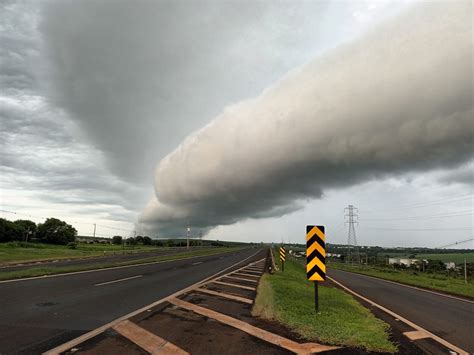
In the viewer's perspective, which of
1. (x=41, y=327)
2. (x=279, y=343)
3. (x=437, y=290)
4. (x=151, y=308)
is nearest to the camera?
(x=279, y=343)

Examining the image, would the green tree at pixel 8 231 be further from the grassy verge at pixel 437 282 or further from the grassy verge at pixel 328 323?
the grassy verge at pixel 328 323

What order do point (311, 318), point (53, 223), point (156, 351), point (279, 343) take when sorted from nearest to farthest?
1. point (156, 351)
2. point (279, 343)
3. point (311, 318)
4. point (53, 223)

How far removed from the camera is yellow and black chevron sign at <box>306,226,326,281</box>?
9.74 m

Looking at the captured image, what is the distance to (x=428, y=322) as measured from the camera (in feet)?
32.5

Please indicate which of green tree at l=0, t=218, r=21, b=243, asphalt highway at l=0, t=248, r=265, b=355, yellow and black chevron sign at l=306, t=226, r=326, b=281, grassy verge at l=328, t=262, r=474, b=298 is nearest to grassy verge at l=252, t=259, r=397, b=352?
yellow and black chevron sign at l=306, t=226, r=326, b=281

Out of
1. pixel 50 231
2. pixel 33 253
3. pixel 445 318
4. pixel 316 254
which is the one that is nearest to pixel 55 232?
pixel 50 231

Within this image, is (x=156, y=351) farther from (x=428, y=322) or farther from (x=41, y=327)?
(x=428, y=322)

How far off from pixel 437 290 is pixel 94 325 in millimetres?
21238

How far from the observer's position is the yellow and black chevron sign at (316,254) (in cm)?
974

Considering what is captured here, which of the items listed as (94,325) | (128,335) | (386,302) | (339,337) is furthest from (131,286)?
(386,302)

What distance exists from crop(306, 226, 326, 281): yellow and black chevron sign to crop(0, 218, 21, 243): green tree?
91313 mm

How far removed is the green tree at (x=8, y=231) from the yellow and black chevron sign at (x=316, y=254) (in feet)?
300

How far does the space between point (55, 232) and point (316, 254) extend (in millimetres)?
97323

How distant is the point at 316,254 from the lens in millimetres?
9836
